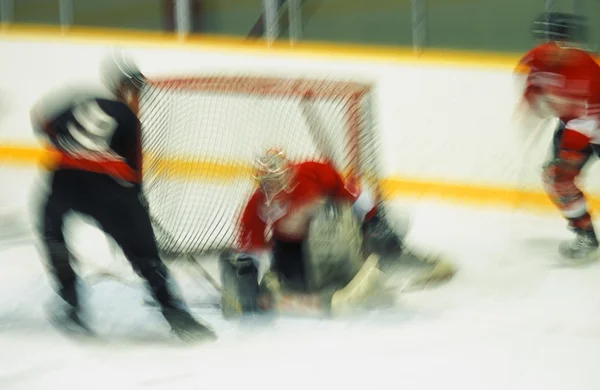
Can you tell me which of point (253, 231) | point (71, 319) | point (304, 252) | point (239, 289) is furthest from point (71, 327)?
point (304, 252)

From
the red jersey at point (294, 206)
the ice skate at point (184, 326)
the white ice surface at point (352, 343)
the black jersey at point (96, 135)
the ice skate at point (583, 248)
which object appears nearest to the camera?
the white ice surface at point (352, 343)

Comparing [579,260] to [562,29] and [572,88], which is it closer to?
[572,88]

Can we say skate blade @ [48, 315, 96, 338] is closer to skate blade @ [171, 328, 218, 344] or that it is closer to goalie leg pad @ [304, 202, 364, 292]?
skate blade @ [171, 328, 218, 344]

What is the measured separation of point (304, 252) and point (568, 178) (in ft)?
3.50

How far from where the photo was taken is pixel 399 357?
2281 millimetres

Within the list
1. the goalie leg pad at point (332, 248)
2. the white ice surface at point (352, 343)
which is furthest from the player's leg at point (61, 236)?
the goalie leg pad at point (332, 248)

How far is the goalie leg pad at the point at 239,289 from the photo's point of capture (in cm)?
253

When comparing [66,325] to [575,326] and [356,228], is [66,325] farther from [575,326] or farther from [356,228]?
[575,326]

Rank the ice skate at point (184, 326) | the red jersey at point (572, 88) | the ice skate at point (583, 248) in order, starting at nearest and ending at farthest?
the ice skate at point (184, 326)
the red jersey at point (572, 88)
the ice skate at point (583, 248)

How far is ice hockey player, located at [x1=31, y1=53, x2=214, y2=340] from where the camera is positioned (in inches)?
89.5

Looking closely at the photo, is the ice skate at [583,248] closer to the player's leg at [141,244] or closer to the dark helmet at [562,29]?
the dark helmet at [562,29]

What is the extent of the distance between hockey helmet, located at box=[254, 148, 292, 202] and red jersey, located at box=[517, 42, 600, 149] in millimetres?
1118

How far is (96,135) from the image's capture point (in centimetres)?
226

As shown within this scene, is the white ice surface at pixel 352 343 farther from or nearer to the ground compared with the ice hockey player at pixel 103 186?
nearer to the ground
